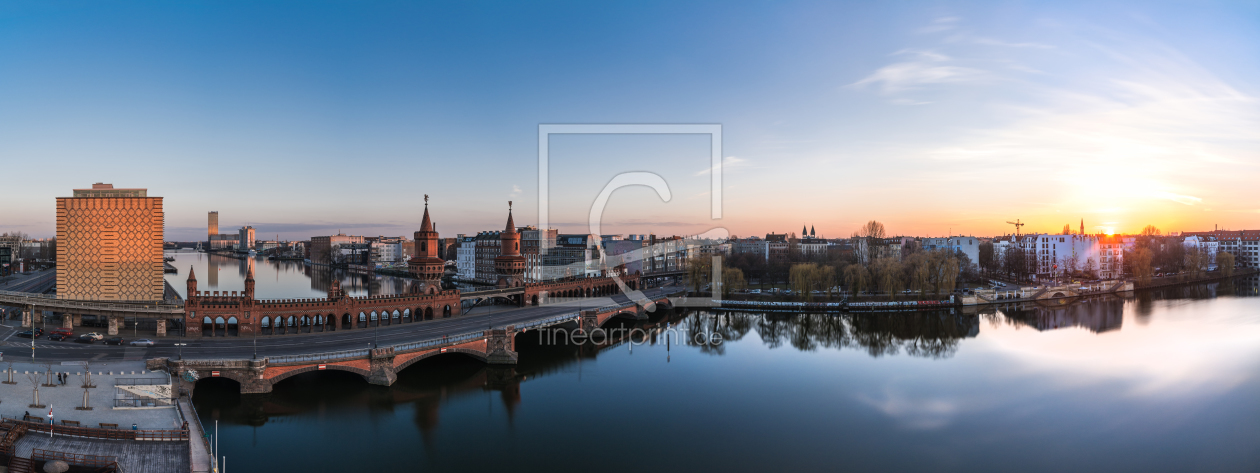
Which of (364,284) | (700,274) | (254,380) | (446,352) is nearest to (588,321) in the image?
(446,352)

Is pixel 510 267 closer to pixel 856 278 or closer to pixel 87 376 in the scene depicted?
pixel 87 376

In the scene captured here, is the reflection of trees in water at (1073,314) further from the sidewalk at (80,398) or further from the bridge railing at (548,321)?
the sidewalk at (80,398)

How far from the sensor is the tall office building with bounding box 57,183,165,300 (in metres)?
49.4

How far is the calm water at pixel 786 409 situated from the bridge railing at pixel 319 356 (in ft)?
5.94

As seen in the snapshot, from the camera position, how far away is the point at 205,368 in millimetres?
29250

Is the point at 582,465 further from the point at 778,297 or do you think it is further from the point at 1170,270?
the point at 1170,270

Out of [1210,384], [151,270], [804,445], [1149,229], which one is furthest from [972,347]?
[1149,229]

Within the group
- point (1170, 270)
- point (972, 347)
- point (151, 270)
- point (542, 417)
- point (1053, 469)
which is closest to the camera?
point (1053, 469)

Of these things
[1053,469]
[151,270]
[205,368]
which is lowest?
[1053,469]

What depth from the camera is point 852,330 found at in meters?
53.3

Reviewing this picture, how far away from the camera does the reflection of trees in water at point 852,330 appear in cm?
4625

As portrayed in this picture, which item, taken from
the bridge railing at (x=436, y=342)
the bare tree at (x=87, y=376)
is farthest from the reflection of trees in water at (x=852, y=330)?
the bare tree at (x=87, y=376)

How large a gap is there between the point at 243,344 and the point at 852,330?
152 feet

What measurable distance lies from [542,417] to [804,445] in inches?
478
